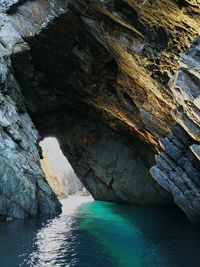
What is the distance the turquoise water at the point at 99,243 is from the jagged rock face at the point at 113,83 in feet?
16.8

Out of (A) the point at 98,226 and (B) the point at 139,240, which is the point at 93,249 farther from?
(A) the point at 98,226

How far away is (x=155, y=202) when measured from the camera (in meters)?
54.4

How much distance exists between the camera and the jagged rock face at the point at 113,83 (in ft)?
84.1

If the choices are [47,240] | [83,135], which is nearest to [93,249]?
[47,240]

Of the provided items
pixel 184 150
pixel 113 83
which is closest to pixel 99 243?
pixel 184 150

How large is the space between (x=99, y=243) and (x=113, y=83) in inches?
781

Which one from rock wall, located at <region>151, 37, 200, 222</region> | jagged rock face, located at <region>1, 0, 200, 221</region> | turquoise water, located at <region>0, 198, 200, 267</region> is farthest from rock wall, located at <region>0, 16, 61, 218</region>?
rock wall, located at <region>151, 37, 200, 222</region>

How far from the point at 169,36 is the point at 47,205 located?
19346mm

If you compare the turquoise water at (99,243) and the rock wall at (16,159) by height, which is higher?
the rock wall at (16,159)

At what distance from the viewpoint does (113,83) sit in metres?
39.6

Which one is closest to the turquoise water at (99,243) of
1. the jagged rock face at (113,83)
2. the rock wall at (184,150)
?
the rock wall at (184,150)

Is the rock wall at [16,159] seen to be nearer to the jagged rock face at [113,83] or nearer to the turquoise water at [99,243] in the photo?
the turquoise water at [99,243]

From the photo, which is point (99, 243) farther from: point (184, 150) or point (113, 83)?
point (113, 83)

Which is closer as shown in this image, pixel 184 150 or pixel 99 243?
pixel 99 243
